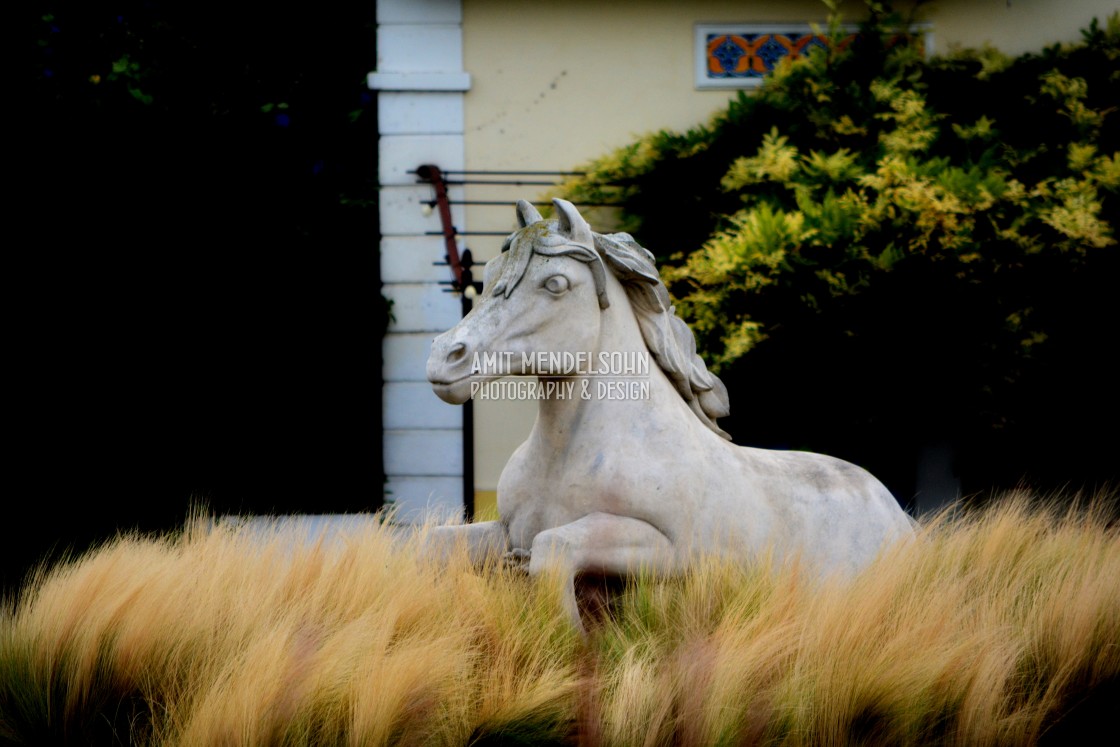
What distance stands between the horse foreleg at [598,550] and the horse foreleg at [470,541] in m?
0.27

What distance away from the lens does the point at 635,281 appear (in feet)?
7.23

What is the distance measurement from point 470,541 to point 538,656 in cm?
57

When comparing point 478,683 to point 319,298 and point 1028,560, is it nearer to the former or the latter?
point 1028,560

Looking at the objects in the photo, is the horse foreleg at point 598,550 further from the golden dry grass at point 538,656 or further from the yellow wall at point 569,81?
the yellow wall at point 569,81

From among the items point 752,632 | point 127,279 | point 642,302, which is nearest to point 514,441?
point 127,279

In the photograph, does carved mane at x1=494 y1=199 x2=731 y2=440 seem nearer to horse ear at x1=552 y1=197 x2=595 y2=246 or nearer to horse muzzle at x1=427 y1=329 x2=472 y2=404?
horse ear at x1=552 y1=197 x2=595 y2=246

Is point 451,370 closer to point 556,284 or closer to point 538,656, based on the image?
point 556,284

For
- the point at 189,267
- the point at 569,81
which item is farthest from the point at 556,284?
the point at 569,81

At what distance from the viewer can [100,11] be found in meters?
6.02

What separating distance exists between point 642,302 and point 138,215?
3.75 metres

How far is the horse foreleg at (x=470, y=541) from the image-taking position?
2242 millimetres

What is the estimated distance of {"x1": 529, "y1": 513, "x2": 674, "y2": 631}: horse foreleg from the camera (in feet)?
6.25

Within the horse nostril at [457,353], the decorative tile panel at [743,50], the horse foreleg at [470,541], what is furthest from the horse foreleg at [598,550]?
the decorative tile panel at [743,50]

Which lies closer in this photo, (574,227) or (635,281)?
(574,227)
